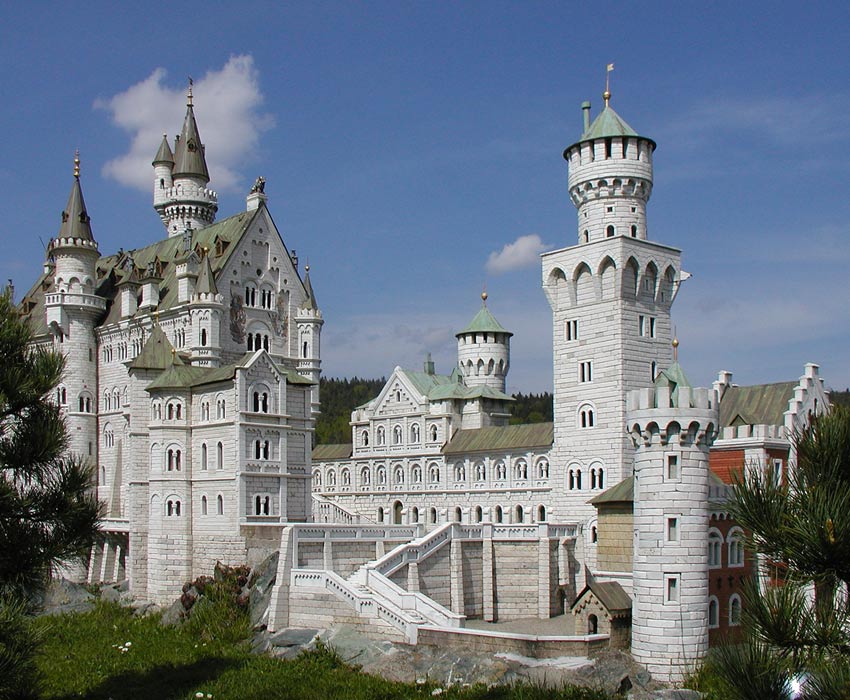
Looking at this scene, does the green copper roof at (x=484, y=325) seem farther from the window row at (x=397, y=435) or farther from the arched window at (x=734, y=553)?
the arched window at (x=734, y=553)

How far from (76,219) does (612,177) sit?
34595mm

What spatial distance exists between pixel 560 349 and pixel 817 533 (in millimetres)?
35736

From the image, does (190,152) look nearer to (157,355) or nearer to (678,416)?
(157,355)

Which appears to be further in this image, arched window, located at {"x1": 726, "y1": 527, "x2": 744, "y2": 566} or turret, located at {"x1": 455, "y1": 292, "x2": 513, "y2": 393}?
turret, located at {"x1": 455, "y1": 292, "x2": 513, "y2": 393}

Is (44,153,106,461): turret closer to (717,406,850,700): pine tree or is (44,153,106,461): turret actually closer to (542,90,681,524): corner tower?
(542,90,681,524): corner tower

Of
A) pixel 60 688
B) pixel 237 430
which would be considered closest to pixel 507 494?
pixel 237 430

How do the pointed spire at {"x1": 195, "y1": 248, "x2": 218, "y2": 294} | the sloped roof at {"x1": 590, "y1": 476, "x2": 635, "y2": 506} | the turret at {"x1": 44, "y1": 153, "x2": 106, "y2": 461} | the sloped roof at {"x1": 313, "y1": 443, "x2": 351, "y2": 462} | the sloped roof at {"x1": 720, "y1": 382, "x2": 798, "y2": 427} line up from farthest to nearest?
the sloped roof at {"x1": 313, "y1": 443, "x2": 351, "y2": 462}
the turret at {"x1": 44, "y1": 153, "x2": 106, "y2": 461}
the pointed spire at {"x1": 195, "y1": 248, "x2": 218, "y2": 294}
the sloped roof at {"x1": 720, "y1": 382, "x2": 798, "y2": 427}
the sloped roof at {"x1": 590, "y1": 476, "x2": 635, "y2": 506}

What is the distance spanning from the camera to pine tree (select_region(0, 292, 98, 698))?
20.6m

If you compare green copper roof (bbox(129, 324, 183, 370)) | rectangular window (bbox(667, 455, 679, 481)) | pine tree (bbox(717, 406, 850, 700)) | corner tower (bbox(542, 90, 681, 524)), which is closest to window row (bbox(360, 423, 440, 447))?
corner tower (bbox(542, 90, 681, 524))

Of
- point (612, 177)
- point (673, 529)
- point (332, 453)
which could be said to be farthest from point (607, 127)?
point (332, 453)

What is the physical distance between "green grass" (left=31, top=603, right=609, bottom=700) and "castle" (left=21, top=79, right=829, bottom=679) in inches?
121

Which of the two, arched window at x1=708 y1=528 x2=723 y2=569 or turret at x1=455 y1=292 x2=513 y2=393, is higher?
turret at x1=455 y1=292 x2=513 y2=393

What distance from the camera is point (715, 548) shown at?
37594 mm

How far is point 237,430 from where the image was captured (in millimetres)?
50156
